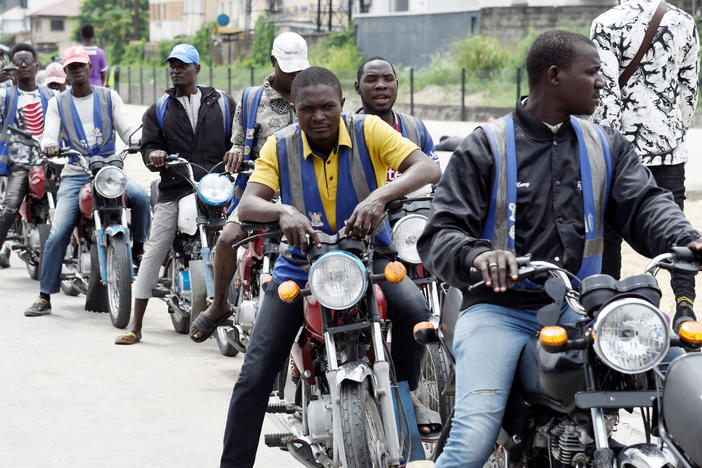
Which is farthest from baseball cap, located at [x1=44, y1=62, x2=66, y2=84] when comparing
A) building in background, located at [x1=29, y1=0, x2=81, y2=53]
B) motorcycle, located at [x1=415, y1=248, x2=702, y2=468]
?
building in background, located at [x1=29, y1=0, x2=81, y2=53]

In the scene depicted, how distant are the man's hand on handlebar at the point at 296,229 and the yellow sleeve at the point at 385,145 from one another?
0.63m

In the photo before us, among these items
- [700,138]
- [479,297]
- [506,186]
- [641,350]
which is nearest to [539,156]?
[506,186]

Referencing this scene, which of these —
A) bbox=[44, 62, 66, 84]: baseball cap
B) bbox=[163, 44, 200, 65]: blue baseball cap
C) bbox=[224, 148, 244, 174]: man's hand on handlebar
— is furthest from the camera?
bbox=[44, 62, 66, 84]: baseball cap

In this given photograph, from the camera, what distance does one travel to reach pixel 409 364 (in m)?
5.03

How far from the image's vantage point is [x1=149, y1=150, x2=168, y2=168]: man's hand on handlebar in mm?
7891

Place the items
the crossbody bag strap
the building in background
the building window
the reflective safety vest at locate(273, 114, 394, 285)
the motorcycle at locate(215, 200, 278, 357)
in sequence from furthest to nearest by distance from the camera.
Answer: the building window
the building in background
the motorcycle at locate(215, 200, 278, 357)
the crossbody bag strap
the reflective safety vest at locate(273, 114, 394, 285)

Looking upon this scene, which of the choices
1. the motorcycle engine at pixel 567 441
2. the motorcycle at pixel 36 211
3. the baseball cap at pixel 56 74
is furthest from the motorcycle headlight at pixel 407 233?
the baseball cap at pixel 56 74

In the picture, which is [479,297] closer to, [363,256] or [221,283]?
[363,256]

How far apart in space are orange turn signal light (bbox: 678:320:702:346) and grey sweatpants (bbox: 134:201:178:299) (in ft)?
18.3

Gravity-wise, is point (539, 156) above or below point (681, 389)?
above

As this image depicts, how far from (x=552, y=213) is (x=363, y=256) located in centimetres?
109

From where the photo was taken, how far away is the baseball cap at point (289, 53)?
22.7 ft

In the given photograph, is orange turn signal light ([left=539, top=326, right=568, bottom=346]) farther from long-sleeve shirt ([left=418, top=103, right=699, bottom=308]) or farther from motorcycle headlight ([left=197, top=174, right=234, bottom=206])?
motorcycle headlight ([left=197, top=174, right=234, bottom=206])

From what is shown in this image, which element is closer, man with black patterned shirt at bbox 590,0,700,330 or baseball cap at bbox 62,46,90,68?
man with black patterned shirt at bbox 590,0,700,330
